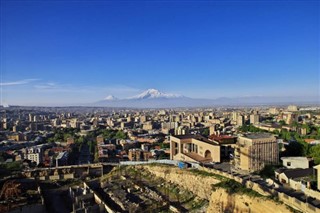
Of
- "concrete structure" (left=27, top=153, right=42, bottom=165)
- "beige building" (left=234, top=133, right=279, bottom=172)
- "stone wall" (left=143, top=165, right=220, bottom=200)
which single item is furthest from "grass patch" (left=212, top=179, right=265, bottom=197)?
"concrete structure" (left=27, top=153, right=42, bottom=165)

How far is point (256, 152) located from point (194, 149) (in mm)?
6698

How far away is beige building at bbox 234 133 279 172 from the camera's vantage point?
15.5 metres

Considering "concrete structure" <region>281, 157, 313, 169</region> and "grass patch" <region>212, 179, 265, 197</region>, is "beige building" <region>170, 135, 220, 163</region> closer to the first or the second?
"concrete structure" <region>281, 157, 313, 169</region>

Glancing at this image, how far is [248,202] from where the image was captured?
1030cm

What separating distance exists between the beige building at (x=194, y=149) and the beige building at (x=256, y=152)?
2.74 m

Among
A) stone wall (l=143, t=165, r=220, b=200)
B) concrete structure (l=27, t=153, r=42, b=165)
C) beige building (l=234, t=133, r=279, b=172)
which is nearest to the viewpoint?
stone wall (l=143, t=165, r=220, b=200)

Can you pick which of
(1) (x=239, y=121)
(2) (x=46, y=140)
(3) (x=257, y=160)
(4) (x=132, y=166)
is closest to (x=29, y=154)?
(2) (x=46, y=140)

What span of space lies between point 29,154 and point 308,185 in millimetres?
28084

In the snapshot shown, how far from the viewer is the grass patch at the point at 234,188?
10.6 meters

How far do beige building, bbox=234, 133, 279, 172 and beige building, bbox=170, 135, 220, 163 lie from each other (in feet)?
8.99

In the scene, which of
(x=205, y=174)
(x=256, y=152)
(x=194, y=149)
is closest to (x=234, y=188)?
(x=205, y=174)

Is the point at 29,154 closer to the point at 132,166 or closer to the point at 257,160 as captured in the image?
the point at 132,166

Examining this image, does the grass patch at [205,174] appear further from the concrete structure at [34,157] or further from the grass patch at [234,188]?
the concrete structure at [34,157]

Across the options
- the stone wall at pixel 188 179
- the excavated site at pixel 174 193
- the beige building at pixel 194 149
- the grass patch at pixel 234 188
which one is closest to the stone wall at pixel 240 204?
the excavated site at pixel 174 193
